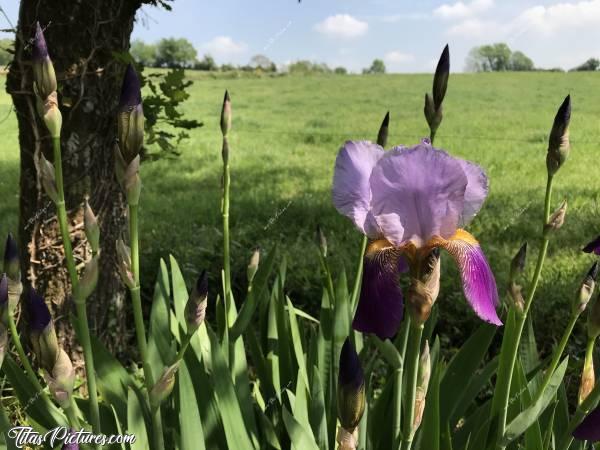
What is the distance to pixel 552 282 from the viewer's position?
3.18 m

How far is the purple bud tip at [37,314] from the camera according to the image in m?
0.86

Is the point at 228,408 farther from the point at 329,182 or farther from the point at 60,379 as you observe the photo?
the point at 329,182

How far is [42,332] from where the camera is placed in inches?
34.1

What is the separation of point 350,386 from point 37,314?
484mm

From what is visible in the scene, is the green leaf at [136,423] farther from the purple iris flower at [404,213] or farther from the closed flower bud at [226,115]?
the closed flower bud at [226,115]

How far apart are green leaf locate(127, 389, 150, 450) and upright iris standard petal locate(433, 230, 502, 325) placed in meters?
0.73

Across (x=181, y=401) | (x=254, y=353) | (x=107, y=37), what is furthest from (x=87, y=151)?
(x=181, y=401)

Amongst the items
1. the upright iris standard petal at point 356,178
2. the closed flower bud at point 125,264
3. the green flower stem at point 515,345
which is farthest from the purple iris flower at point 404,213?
the closed flower bud at point 125,264

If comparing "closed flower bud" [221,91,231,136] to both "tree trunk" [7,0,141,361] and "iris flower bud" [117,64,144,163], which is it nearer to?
"iris flower bud" [117,64,144,163]

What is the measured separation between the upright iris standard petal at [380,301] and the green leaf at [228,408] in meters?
0.45

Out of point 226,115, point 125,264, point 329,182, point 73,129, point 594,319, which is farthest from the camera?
point 329,182

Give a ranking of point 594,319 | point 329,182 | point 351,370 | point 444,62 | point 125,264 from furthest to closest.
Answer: point 329,182 < point 444,62 < point 594,319 < point 125,264 < point 351,370

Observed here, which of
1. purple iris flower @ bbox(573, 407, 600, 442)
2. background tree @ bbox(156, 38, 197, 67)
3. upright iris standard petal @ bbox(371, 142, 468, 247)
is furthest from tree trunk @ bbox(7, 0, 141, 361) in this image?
background tree @ bbox(156, 38, 197, 67)

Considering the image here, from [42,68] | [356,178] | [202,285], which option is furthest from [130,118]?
[356,178]
